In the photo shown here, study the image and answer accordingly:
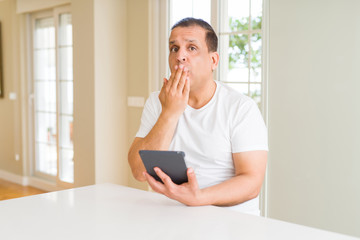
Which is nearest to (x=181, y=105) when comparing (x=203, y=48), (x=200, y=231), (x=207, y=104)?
(x=207, y=104)

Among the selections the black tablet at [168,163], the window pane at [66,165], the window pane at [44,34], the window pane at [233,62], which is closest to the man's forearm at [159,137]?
the black tablet at [168,163]

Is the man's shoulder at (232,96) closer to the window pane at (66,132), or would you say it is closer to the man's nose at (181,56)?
the man's nose at (181,56)

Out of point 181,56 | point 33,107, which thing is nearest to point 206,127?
point 181,56

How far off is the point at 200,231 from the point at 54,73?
435 cm

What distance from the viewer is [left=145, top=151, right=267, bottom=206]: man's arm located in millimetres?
1402

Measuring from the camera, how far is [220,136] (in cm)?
171

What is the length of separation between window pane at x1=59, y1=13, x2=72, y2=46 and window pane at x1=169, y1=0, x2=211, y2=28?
1.41 m

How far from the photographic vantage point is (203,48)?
182cm

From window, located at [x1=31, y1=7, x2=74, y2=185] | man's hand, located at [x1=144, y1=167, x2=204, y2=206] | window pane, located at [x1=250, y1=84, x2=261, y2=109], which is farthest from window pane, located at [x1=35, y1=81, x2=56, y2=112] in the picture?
man's hand, located at [x1=144, y1=167, x2=204, y2=206]

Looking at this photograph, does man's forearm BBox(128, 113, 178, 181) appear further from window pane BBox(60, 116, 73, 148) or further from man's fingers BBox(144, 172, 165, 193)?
window pane BBox(60, 116, 73, 148)

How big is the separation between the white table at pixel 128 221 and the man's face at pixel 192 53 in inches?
20.6

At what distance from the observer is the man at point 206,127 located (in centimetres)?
163

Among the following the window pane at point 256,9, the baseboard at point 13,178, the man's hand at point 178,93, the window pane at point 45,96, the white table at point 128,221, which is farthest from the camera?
the baseboard at point 13,178

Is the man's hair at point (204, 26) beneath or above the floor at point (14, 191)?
above
